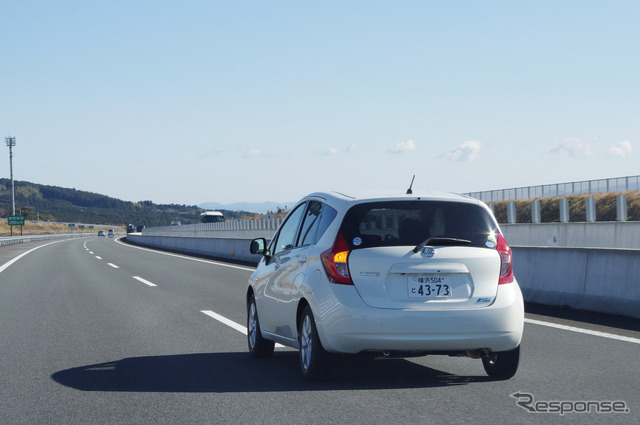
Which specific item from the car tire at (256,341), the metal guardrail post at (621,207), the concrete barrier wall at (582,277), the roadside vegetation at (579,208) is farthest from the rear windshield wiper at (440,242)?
the roadside vegetation at (579,208)

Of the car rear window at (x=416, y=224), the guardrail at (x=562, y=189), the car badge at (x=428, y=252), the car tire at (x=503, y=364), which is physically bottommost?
the car tire at (x=503, y=364)

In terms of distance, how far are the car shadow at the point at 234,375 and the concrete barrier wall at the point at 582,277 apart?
4.36 m

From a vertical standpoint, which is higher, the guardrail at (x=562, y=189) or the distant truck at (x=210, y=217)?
the guardrail at (x=562, y=189)

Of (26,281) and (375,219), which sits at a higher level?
(375,219)

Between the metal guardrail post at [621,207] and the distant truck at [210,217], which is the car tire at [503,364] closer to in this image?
the metal guardrail post at [621,207]

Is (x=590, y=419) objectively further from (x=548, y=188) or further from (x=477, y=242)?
(x=548, y=188)

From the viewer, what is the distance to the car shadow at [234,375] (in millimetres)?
6195

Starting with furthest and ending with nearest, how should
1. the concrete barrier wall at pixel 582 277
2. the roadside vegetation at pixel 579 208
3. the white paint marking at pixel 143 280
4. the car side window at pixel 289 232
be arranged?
the roadside vegetation at pixel 579 208, the white paint marking at pixel 143 280, the concrete barrier wall at pixel 582 277, the car side window at pixel 289 232

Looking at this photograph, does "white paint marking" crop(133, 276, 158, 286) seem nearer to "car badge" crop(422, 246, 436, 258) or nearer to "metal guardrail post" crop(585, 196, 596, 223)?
"car badge" crop(422, 246, 436, 258)

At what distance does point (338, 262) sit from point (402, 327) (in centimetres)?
69

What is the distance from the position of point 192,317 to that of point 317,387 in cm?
520

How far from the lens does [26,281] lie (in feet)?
60.2

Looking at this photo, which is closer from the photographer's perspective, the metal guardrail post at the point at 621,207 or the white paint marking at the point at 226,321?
the white paint marking at the point at 226,321

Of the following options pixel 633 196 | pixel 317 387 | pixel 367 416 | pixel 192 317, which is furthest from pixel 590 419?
pixel 633 196
